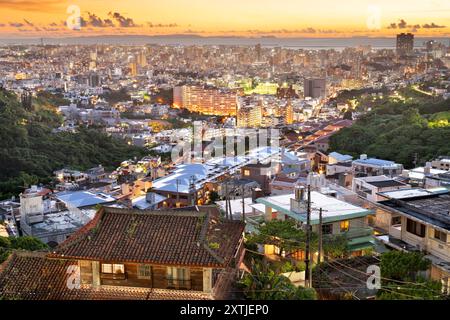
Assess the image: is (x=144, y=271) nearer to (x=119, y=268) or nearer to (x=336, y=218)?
(x=119, y=268)

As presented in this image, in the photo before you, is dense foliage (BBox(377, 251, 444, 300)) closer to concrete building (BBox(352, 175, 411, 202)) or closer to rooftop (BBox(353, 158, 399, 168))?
concrete building (BBox(352, 175, 411, 202))

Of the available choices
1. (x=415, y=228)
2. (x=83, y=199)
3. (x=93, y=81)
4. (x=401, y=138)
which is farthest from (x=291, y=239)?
(x=93, y=81)

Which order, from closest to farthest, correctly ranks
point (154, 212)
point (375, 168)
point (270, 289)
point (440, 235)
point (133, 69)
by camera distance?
point (270, 289) < point (154, 212) < point (440, 235) < point (375, 168) < point (133, 69)

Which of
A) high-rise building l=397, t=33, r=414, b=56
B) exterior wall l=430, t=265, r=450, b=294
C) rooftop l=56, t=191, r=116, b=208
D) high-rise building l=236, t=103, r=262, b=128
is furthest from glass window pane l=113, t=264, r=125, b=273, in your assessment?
high-rise building l=397, t=33, r=414, b=56

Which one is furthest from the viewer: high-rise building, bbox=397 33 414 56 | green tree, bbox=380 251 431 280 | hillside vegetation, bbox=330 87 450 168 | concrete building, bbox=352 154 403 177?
high-rise building, bbox=397 33 414 56

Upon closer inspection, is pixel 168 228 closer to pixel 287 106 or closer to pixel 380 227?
pixel 380 227

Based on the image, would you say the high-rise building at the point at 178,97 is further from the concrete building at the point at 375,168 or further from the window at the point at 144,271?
the window at the point at 144,271
